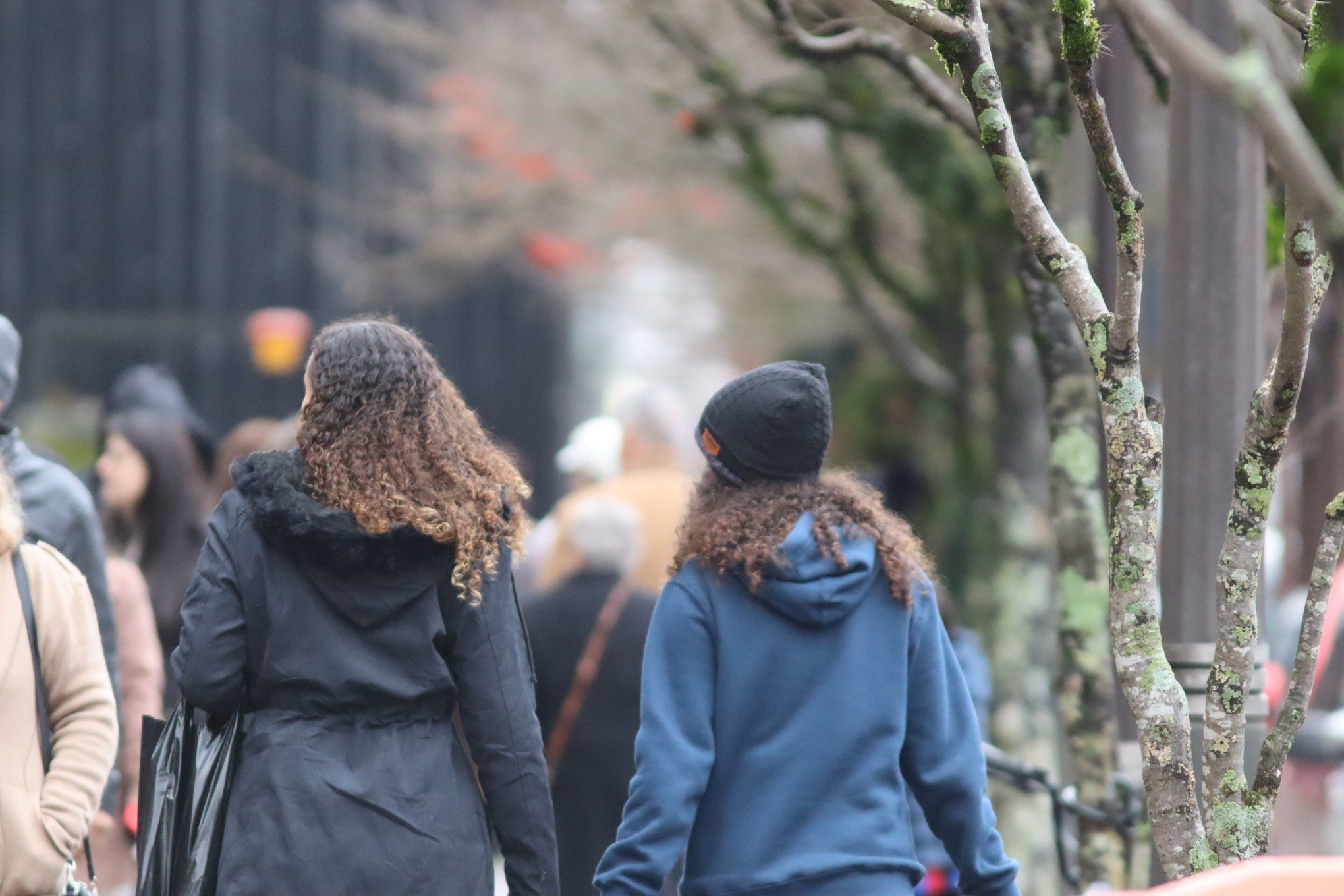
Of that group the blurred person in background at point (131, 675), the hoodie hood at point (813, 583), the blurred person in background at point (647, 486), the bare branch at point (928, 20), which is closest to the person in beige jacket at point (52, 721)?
the blurred person in background at point (131, 675)

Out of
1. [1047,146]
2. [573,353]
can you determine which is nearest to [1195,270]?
[1047,146]

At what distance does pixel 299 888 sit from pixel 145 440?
2.93 meters

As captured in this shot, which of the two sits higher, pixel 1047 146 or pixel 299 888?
pixel 1047 146

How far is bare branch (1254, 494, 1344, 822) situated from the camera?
2.62 m

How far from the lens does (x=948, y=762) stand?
3018mm

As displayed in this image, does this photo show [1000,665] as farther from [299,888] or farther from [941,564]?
[299,888]

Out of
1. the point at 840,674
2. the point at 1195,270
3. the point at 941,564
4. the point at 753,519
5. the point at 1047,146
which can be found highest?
the point at 1047,146

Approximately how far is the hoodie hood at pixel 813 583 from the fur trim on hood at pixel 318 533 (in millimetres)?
656

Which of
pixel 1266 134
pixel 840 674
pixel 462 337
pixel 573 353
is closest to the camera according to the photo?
pixel 1266 134

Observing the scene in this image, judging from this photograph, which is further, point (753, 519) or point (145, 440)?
point (145, 440)

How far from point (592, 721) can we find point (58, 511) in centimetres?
191

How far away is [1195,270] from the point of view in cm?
391

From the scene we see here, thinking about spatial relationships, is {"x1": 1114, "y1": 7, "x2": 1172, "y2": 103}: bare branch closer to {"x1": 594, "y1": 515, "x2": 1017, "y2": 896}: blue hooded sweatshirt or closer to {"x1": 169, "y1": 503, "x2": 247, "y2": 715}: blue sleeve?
{"x1": 594, "y1": 515, "x2": 1017, "y2": 896}: blue hooded sweatshirt

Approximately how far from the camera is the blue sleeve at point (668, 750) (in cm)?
284
